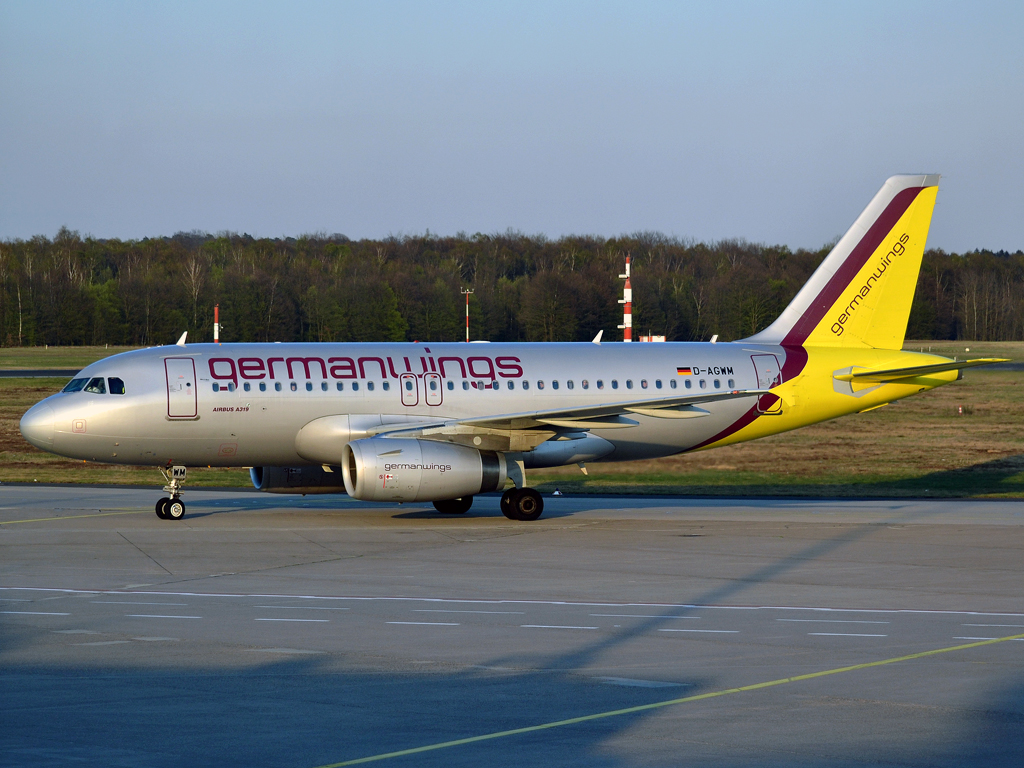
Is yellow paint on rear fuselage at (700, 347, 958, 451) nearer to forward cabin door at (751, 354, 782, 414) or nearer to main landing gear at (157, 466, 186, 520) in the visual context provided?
forward cabin door at (751, 354, 782, 414)

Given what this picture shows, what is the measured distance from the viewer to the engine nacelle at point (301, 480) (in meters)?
29.2

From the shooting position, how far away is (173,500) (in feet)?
90.6

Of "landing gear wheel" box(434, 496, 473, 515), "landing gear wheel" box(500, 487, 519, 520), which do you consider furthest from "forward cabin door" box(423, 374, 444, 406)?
"landing gear wheel" box(500, 487, 519, 520)

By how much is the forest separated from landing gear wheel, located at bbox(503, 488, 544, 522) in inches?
2414

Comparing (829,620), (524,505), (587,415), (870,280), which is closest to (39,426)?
(524,505)

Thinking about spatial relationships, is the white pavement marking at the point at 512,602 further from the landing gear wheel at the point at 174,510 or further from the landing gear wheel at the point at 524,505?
the landing gear wheel at the point at 524,505

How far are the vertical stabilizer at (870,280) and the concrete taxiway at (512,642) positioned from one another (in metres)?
6.27

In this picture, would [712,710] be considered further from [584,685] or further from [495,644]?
[495,644]

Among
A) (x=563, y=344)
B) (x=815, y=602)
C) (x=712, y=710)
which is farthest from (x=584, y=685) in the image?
(x=563, y=344)

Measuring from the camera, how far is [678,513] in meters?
29.0

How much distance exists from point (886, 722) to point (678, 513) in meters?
18.2

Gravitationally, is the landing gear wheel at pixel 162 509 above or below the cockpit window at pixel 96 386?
below

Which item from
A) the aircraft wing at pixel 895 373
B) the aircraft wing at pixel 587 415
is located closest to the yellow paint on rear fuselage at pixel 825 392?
the aircraft wing at pixel 895 373

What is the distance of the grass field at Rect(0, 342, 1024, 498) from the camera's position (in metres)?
36.2
